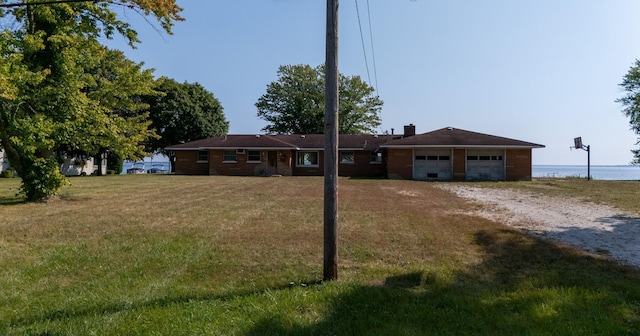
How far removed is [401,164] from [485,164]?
580 cm

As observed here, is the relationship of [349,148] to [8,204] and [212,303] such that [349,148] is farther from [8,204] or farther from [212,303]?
[212,303]

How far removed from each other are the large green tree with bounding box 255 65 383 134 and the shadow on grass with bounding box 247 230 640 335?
4564cm

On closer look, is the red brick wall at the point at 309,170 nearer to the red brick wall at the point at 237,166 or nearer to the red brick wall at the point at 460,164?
→ the red brick wall at the point at 237,166

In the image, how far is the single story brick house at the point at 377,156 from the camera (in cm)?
2800

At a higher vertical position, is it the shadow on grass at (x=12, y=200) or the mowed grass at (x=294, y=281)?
the shadow on grass at (x=12, y=200)

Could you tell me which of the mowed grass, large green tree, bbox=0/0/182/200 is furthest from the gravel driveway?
large green tree, bbox=0/0/182/200

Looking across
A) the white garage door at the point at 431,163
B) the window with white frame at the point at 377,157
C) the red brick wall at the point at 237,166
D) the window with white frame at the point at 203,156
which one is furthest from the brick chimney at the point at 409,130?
the window with white frame at the point at 203,156

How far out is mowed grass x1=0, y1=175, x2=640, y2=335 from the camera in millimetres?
3795

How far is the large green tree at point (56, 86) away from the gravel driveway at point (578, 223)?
12.0 meters

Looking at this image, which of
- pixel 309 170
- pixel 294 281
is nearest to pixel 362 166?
pixel 309 170

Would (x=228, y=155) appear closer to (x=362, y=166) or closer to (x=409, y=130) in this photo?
(x=362, y=166)

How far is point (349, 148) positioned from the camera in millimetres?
33750

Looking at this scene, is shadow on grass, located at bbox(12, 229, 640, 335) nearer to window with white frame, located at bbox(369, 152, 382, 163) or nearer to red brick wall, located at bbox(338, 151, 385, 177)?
red brick wall, located at bbox(338, 151, 385, 177)

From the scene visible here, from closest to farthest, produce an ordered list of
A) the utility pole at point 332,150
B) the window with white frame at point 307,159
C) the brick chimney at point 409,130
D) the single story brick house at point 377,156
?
the utility pole at point 332,150 < the single story brick house at point 377,156 < the brick chimney at point 409,130 < the window with white frame at point 307,159
